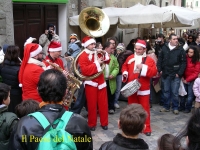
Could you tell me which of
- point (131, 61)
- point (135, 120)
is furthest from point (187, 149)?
point (131, 61)

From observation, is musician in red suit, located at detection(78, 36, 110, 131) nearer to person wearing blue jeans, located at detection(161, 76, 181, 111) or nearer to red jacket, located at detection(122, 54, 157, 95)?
red jacket, located at detection(122, 54, 157, 95)

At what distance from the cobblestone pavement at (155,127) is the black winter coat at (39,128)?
2.75 m

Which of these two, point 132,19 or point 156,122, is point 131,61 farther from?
point 132,19

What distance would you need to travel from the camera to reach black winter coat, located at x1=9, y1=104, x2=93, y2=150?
2186 mm

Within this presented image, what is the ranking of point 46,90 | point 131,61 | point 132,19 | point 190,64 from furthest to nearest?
point 132,19
point 190,64
point 131,61
point 46,90

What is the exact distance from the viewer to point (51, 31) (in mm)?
7949

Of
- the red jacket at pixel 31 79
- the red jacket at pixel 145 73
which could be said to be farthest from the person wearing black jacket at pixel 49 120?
the red jacket at pixel 145 73

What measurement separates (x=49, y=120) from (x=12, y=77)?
2720 mm

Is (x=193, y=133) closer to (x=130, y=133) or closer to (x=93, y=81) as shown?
(x=130, y=133)

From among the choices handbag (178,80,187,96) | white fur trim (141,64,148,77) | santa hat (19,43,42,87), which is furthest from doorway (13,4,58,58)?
handbag (178,80,187,96)

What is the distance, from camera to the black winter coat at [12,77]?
15.4 ft

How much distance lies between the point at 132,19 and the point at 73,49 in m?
2.15

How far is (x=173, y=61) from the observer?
255 inches

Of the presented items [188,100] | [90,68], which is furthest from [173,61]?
[90,68]
